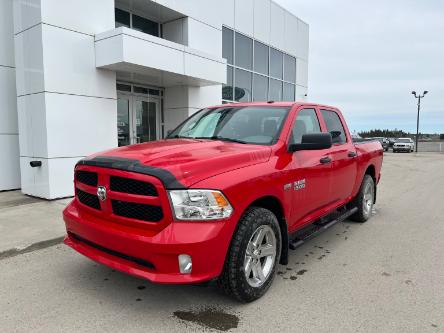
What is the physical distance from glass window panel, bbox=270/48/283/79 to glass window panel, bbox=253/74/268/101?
32.9 inches

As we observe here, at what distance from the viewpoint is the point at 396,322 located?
3100 mm

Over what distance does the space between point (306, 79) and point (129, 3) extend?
1295cm

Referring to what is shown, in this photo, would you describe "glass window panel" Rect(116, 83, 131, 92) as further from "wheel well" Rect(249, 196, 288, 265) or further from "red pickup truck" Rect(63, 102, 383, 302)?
"wheel well" Rect(249, 196, 288, 265)

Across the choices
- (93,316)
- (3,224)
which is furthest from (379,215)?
(3,224)

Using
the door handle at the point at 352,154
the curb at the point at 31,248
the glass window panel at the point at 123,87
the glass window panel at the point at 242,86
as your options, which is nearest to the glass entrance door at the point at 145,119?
the glass window panel at the point at 123,87

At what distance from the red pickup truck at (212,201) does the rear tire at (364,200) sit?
184 cm

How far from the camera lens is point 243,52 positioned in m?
15.3

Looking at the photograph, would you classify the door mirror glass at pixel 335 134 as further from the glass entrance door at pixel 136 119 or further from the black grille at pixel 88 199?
the glass entrance door at pixel 136 119

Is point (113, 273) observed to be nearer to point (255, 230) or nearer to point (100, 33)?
point (255, 230)

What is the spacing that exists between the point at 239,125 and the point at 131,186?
178 centimetres

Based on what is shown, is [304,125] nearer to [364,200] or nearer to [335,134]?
[335,134]

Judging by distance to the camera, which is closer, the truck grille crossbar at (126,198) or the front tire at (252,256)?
the truck grille crossbar at (126,198)

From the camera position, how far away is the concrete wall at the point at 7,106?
8.77 meters

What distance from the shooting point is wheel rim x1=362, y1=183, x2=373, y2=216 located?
6.42 metres
